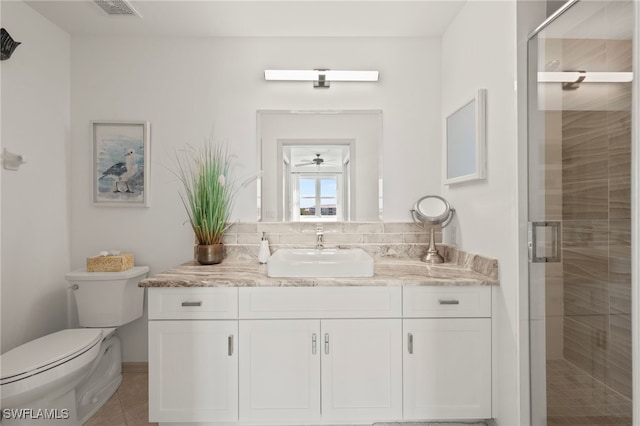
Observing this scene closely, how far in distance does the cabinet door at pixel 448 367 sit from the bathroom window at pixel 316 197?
96 centimetres

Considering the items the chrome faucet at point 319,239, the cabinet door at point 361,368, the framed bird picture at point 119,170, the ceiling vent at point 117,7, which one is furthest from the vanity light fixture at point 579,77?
the framed bird picture at point 119,170

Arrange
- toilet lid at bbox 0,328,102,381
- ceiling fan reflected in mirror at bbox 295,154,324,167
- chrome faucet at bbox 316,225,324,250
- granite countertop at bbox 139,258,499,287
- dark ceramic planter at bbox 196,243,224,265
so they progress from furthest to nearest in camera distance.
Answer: ceiling fan reflected in mirror at bbox 295,154,324,167
chrome faucet at bbox 316,225,324,250
dark ceramic planter at bbox 196,243,224,265
granite countertop at bbox 139,258,499,287
toilet lid at bbox 0,328,102,381

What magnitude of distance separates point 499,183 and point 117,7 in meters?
2.33

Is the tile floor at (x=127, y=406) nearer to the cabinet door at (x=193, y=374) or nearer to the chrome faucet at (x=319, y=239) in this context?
the cabinet door at (x=193, y=374)

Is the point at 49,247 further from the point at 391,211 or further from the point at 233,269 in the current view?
the point at 391,211

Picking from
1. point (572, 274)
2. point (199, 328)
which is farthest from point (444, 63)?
point (199, 328)

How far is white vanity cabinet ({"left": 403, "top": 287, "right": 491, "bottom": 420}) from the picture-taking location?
5.69 ft

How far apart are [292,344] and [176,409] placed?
670 mm

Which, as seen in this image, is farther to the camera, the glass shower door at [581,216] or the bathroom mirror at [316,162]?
the bathroom mirror at [316,162]

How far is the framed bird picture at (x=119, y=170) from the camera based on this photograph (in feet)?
7.86

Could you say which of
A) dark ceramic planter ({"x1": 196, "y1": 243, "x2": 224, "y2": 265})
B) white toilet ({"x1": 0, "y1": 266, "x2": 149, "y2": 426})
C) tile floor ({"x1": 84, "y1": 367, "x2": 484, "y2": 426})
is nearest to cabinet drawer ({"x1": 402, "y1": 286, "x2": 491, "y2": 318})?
tile floor ({"x1": 84, "y1": 367, "x2": 484, "y2": 426})

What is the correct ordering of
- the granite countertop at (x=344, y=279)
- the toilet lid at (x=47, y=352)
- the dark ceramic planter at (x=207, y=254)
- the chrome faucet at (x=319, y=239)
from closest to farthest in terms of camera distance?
the toilet lid at (x=47, y=352)
the granite countertop at (x=344, y=279)
the dark ceramic planter at (x=207, y=254)
the chrome faucet at (x=319, y=239)

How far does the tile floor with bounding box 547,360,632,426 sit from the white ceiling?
201 cm

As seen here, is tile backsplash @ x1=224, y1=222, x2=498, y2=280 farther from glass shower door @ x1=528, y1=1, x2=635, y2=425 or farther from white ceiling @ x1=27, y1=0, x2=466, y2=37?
white ceiling @ x1=27, y1=0, x2=466, y2=37
